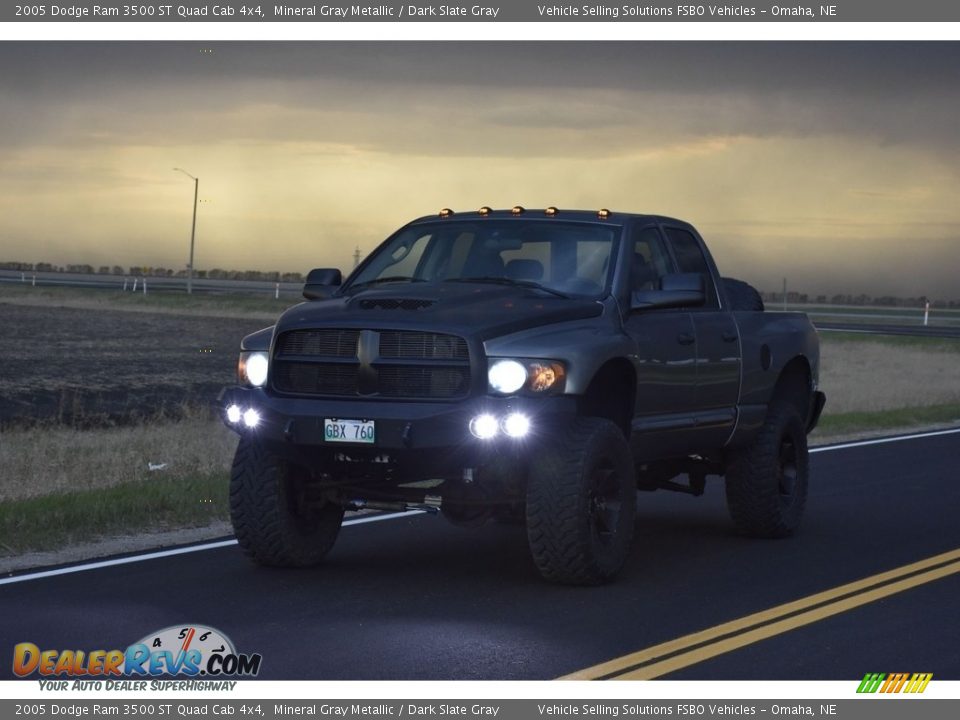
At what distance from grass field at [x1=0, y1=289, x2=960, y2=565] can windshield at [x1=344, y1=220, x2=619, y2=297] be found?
2.66 metres

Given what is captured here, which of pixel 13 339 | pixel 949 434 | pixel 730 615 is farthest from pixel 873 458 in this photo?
pixel 13 339

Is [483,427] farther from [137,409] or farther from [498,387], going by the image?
[137,409]

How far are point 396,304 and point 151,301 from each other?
216 ft

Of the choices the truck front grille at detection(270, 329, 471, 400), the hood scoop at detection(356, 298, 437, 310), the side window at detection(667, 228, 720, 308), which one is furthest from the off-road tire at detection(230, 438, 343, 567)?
the side window at detection(667, 228, 720, 308)

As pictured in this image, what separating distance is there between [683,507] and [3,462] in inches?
301

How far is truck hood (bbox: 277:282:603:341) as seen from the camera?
982 centimetres

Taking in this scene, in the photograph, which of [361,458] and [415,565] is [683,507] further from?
[361,458]

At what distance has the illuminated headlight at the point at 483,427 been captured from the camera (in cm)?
956

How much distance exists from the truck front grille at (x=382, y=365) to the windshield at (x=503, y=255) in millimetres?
1254

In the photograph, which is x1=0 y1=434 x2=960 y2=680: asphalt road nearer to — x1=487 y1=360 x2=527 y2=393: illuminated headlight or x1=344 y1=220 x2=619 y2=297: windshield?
x1=487 y1=360 x2=527 y2=393: illuminated headlight

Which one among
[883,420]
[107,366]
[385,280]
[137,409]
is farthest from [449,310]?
[107,366]

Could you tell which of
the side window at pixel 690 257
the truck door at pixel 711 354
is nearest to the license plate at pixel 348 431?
the truck door at pixel 711 354

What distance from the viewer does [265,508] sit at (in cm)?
1042

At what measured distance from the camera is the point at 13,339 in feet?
143
